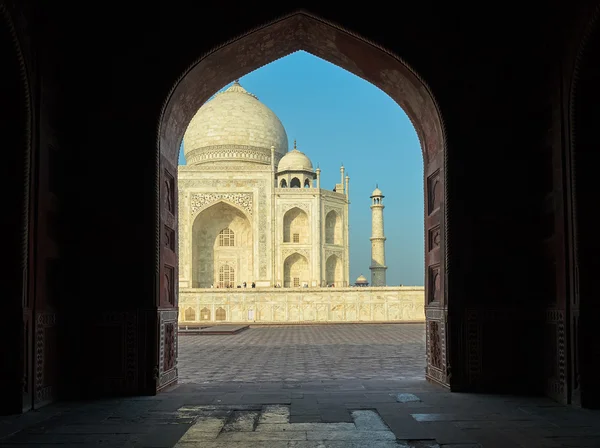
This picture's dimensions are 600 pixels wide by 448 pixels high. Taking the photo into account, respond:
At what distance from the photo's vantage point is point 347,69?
6.41m

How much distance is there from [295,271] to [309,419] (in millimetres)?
25783

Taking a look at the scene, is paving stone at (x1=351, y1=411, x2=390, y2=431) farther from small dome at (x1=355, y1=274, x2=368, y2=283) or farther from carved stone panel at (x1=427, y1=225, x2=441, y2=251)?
small dome at (x1=355, y1=274, x2=368, y2=283)

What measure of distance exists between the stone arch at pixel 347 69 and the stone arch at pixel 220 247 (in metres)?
23.5

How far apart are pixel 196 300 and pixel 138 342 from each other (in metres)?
17.4

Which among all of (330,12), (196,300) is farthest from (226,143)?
(330,12)

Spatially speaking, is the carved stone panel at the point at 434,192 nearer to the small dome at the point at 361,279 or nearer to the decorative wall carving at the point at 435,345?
the decorative wall carving at the point at 435,345

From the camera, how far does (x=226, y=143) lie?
3039cm

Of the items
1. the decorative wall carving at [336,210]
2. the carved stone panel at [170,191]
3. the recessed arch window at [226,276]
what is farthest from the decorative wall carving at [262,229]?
the carved stone panel at [170,191]

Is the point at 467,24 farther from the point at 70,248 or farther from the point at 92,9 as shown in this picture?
the point at 70,248

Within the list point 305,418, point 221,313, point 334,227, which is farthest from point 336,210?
point 305,418

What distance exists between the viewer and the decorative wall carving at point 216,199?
28.2 m

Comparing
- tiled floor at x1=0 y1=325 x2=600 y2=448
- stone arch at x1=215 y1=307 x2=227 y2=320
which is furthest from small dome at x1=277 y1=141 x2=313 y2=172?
tiled floor at x1=0 y1=325 x2=600 y2=448

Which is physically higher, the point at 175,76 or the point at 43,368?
the point at 175,76

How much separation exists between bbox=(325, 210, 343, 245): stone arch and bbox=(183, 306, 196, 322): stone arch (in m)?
9.67
